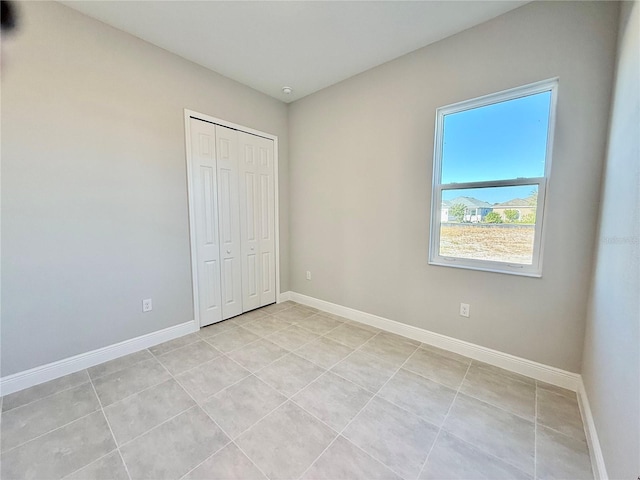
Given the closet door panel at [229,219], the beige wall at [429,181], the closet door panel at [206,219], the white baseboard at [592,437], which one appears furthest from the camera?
the closet door panel at [229,219]

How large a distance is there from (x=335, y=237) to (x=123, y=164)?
2.24 metres

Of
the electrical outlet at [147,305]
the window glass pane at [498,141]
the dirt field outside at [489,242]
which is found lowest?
the electrical outlet at [147,305]

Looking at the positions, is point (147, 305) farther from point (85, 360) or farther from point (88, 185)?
point (88, 185)

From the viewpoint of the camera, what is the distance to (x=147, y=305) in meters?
2.40

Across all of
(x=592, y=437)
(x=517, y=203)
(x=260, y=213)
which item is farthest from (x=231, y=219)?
(x=592, y=437)

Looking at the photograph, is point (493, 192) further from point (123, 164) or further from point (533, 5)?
point (123, 164)

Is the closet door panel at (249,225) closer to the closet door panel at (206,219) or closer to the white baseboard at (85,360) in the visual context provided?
the closet door panel at (206,219)

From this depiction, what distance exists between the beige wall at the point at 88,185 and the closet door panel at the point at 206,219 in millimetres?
135

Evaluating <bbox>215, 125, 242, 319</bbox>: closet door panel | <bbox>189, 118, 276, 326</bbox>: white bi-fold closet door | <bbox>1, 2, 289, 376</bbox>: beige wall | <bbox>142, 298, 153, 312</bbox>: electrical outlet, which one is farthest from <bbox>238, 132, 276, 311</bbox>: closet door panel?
<bbox>142, 298, 153, 312</bbox>: electrical outlet

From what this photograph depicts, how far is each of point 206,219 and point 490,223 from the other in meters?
2.77

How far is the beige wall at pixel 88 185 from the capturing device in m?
1.75

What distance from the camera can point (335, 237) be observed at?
3158 mm

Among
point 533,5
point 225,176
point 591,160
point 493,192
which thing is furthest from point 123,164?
point 591,160

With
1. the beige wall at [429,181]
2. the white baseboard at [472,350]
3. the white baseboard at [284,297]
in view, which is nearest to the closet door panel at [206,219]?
the white baseboard at [284,297]
